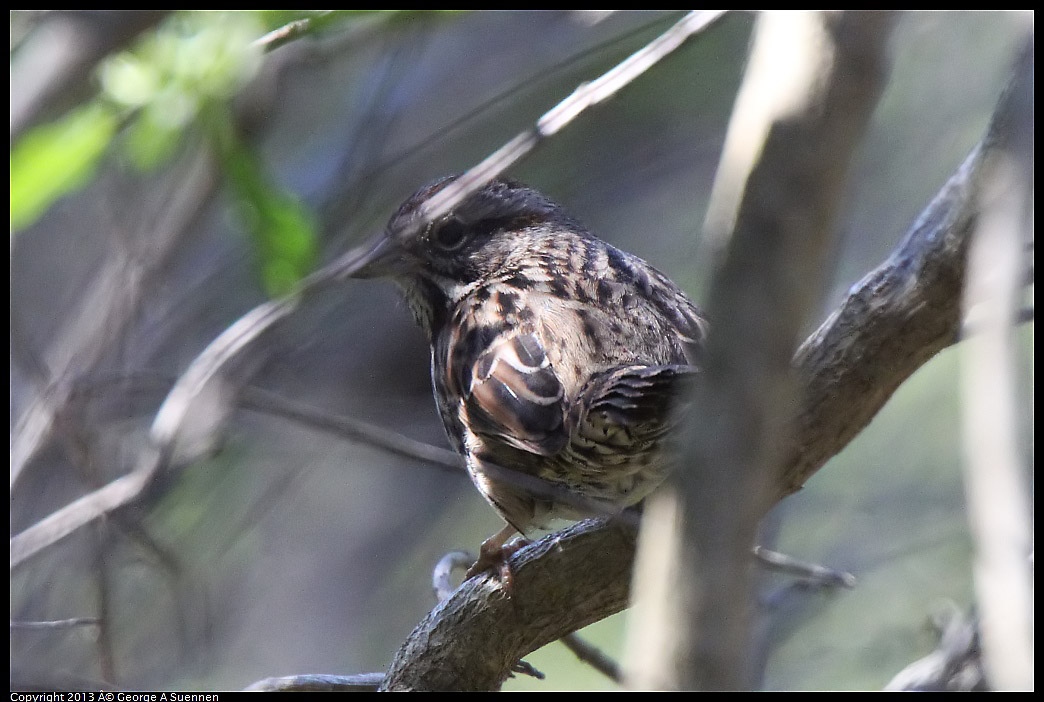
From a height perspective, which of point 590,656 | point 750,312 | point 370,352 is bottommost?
point 750,312

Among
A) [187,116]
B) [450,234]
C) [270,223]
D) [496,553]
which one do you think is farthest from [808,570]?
[187,116]

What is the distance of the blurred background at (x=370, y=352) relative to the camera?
193 inches

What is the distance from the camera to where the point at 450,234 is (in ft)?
13.6

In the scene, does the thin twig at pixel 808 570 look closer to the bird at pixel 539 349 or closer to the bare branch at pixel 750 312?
the bird at pixel 539 349

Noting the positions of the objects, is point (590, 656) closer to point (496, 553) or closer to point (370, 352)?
point (496, 553)

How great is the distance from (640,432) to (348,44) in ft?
7.40

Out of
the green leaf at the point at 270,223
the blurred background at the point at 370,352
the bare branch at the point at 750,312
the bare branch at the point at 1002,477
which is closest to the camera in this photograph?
the bare branch at the point at 1002,477

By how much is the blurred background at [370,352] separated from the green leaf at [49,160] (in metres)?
1.01

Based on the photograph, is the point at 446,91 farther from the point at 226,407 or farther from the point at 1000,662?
the point at 1000,662

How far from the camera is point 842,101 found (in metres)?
1.37

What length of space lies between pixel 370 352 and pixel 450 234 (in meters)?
2.44

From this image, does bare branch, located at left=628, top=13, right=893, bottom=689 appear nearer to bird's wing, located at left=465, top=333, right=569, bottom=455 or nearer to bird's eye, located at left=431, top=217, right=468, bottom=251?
bird's wing, located at left=465, top=333, right=569, bottom=455

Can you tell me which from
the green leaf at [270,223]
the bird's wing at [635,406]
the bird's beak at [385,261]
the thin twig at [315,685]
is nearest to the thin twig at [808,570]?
the bird's wing at [635,406]

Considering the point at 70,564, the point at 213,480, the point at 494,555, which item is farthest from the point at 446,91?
the point at 494,555
